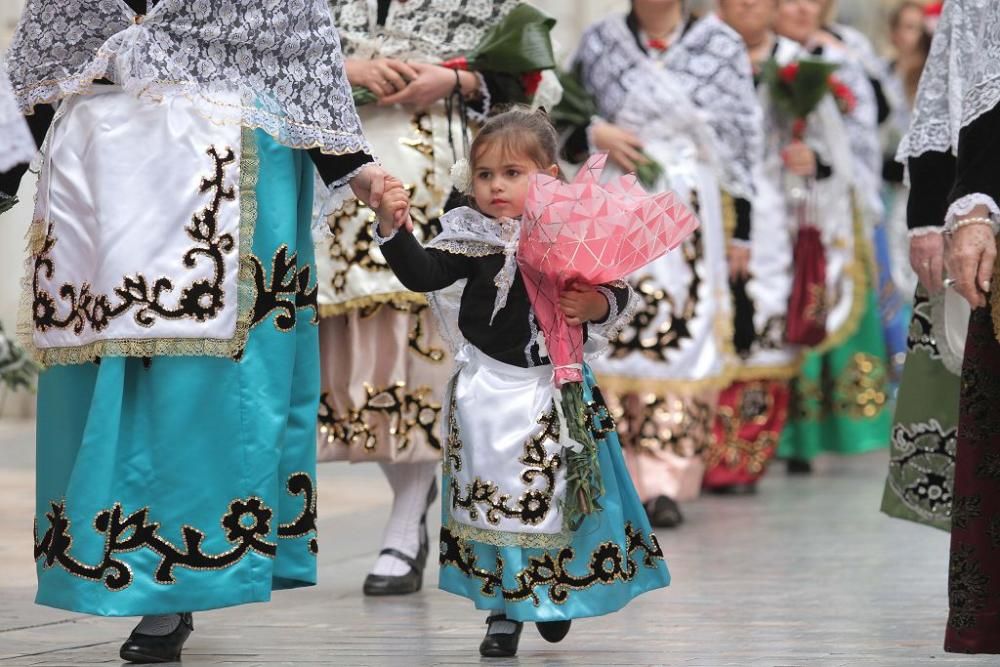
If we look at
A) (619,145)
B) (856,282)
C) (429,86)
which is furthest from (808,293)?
(429,86)

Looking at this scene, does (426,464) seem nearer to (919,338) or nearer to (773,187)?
(919,338)

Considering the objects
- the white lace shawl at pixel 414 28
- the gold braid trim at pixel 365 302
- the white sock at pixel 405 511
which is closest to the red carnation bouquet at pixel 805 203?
the white lace shawl at pixel 414 28

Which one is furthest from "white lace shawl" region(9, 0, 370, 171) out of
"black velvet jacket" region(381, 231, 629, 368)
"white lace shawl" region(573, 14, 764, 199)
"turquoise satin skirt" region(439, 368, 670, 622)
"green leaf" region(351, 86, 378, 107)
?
"white lace shawl" region(573, 14, 764, 199)

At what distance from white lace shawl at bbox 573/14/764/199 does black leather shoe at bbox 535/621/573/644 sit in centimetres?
364

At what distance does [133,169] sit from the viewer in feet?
14.5

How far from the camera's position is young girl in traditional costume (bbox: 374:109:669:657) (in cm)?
469

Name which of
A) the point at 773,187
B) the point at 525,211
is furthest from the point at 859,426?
the point at 525,211

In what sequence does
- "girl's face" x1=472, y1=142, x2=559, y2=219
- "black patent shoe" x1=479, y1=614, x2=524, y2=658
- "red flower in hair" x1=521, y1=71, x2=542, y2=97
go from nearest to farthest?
"black patent shoe" x1=479, y1=614, x2=524, y2=658 < "girl's face" x1=472, y1=142, x2=559, y2=219 < "red flower in hair" x1=521, y1=71, x2=542, y2=97

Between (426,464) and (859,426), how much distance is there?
489 cm

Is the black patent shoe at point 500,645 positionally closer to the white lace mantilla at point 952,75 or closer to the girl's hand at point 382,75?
the white lace mantilla at point 952,75

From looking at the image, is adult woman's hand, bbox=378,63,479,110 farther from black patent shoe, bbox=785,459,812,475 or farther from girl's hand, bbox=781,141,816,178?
black patent shoe, bbox=785,459,812,475

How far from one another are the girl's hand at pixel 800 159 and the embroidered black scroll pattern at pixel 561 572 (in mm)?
5036

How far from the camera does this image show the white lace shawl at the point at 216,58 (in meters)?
4.46

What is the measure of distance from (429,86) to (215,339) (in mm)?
1624
